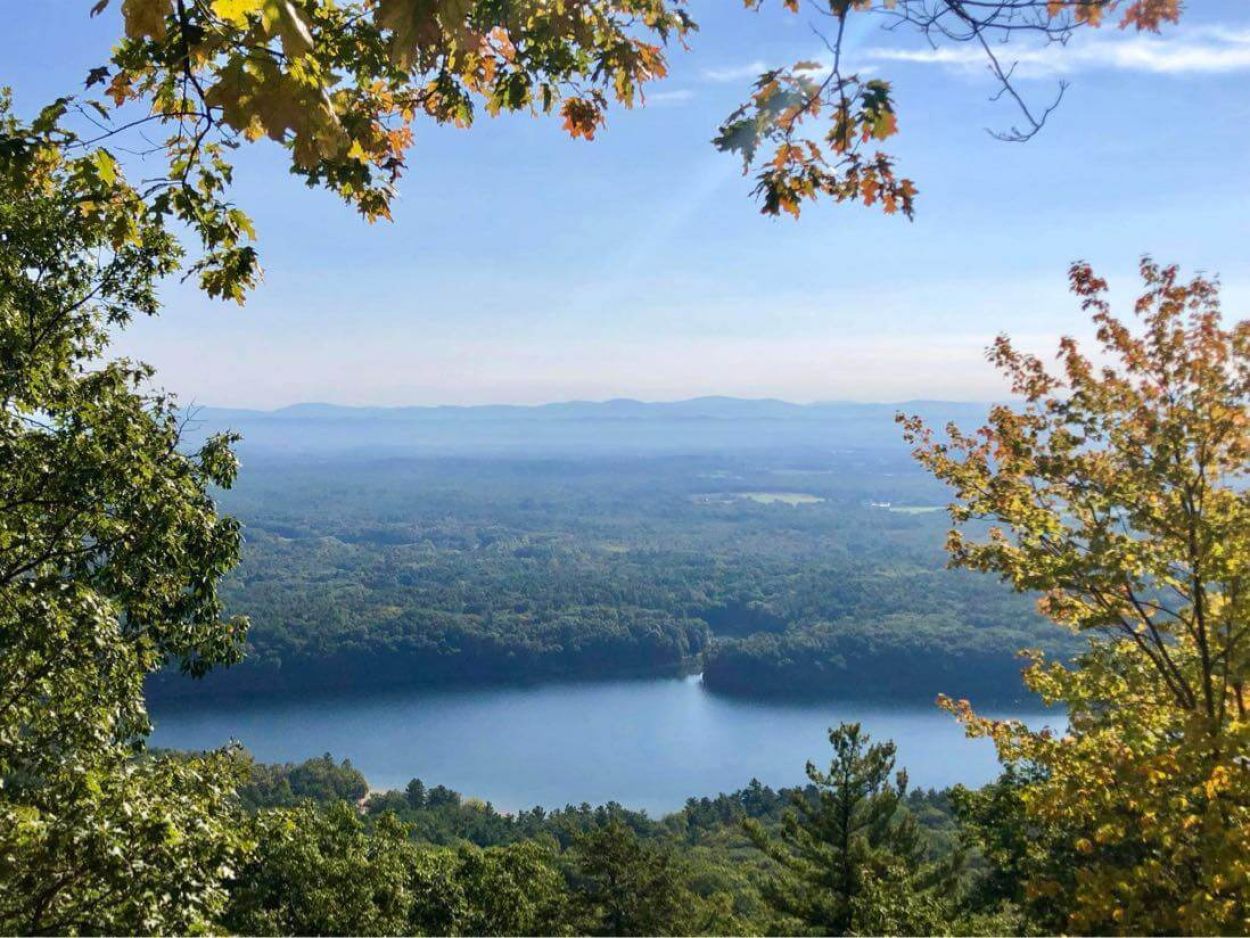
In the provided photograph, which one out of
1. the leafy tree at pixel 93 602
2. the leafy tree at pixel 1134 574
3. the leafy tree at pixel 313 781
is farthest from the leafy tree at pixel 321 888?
the leafy tree at pixel 313 781

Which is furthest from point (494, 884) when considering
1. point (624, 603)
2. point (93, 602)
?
point (624, 603)

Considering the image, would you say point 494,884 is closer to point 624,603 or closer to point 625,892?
point 625,892

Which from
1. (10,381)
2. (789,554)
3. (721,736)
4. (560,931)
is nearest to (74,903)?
(10,381)

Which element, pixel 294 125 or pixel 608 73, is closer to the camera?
pixel 294 125

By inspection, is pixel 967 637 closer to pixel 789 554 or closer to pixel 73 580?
pixel 789 554

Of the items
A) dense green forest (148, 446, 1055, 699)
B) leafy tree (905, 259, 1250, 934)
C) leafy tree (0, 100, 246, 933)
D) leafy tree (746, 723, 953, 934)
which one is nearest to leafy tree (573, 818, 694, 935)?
leafy tree (746, 723, 953, 934)

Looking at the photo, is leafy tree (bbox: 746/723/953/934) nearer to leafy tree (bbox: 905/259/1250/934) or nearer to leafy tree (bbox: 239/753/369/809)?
leafy tree (bbox: 905/259/1250/934)
